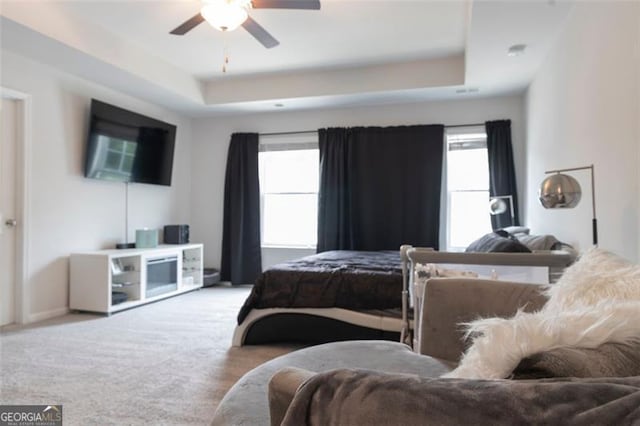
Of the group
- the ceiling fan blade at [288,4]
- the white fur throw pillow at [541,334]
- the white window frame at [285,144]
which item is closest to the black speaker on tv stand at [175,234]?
the white window frame at [285,144]

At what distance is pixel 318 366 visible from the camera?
5.00ft

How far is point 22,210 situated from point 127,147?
135cm

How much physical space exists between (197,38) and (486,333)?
13.5 feet

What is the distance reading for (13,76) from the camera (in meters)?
3.68

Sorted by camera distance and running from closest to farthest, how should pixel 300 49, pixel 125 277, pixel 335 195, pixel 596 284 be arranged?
pixel 596 284 < pixel 300 49 < pixel 125 277 < pixel 335 195

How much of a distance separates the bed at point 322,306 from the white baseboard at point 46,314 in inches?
85.9

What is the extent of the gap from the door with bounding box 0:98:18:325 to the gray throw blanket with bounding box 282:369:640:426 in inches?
166

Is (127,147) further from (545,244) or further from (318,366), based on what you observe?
(545,244)

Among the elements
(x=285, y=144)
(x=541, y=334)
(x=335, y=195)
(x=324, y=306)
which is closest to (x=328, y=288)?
(x=324, y=306)

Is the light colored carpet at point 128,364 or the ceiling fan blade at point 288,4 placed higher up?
the ceiling fan blade at point 288,4

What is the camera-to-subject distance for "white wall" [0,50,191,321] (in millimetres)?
3859

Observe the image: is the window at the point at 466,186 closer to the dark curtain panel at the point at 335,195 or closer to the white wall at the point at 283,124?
the white wall at the point at 283,124

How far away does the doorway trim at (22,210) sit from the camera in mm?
3773

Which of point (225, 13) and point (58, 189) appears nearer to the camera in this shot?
point (225, 13)
